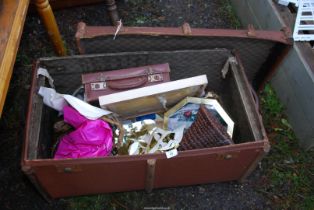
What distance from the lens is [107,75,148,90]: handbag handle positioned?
1.83 meters

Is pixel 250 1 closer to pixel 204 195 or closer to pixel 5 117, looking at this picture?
pixel 204 195

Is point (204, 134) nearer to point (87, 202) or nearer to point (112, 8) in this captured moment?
point (87, 202)

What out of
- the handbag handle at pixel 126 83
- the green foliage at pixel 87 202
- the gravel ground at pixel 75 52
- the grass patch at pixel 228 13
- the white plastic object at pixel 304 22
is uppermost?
the white plastic object at pixel 304 22

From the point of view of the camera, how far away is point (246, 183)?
2.03 metres

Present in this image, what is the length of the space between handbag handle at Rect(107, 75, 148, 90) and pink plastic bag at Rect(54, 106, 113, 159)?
8.1 inches

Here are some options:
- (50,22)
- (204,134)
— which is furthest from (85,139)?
(50,22)

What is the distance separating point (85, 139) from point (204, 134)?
62cm

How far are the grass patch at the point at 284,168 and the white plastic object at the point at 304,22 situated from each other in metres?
0.49

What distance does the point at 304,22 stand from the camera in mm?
2125

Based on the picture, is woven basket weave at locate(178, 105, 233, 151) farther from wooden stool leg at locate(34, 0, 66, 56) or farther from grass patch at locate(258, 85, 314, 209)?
wooden stool leg at locate(34, 0, 66, 56)

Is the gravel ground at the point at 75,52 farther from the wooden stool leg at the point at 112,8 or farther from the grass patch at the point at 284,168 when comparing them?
Result: the wooden stool leg at the point at 112,8

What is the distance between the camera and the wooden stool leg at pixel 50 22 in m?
2.12

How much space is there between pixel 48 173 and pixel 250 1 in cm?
199

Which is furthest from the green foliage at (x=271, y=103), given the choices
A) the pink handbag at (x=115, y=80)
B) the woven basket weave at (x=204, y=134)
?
the pink handbag at (x=115, y=80)
